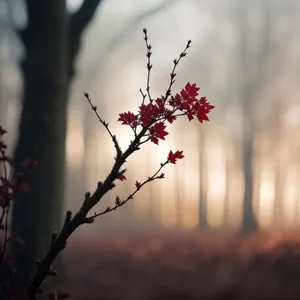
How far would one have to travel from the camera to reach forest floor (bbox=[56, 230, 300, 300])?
13.1 feet

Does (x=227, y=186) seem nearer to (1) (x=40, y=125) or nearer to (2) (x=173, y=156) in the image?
(1) (x=40, y=125)

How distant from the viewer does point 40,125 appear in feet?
11.8

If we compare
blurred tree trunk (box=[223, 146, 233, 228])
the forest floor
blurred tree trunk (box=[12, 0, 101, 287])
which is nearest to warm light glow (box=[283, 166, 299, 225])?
blurred tree trunk (box=[223, 146, 233, 228])

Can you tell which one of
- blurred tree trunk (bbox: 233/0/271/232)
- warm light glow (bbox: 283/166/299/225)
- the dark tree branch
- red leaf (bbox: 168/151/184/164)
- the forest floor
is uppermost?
warm light glow (bbox: 283/166/299/225)

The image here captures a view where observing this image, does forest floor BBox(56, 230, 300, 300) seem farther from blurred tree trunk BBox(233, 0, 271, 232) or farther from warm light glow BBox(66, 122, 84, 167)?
warm light glow BBox(66, 122, 84, 167)

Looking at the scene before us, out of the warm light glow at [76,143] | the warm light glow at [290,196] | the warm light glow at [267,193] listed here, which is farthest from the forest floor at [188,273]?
the warm light glow at [290,196]

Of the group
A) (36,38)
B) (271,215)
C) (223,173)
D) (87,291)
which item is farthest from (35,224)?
(271,215)

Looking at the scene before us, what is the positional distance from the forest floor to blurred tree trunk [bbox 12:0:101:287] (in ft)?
2.00

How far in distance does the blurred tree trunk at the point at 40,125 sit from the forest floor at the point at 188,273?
2.00ft

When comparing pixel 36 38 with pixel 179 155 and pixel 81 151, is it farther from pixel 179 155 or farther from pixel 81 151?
pixel 81 151

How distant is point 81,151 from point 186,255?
1215 centimetres

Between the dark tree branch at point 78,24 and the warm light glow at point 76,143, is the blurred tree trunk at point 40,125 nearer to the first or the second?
the dark tree branch at point 78,24

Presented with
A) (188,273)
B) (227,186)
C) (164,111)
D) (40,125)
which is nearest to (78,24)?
(40,125)

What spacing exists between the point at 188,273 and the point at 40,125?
199 cm
